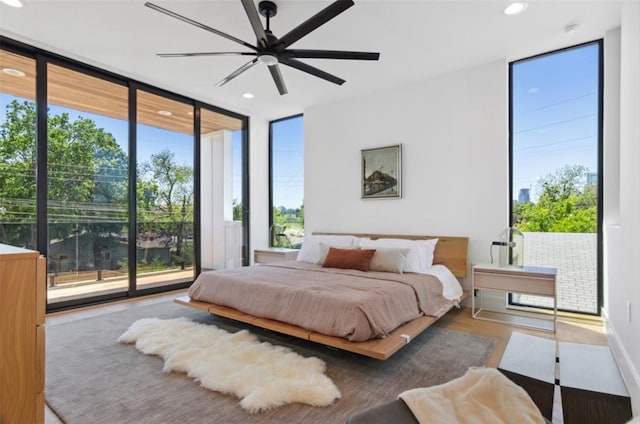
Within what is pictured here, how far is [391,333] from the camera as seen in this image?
8.19 feet

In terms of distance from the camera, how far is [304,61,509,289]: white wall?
399cm

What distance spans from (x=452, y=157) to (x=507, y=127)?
2.24ft

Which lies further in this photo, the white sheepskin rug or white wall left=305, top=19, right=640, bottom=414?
white wall left=305, top=19, right=640, bottom=414

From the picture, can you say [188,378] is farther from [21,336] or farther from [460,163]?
[460,163]

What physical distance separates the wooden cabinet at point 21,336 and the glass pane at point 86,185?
2826 mm

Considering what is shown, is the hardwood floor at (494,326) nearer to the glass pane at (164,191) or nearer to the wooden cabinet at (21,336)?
the glass pane at (164,191)

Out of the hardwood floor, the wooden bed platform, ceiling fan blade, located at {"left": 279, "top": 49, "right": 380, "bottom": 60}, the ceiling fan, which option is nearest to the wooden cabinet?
the wooden bed platform

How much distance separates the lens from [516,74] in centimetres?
402

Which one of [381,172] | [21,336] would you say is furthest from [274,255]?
[21,336]

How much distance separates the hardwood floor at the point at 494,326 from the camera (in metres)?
3.00

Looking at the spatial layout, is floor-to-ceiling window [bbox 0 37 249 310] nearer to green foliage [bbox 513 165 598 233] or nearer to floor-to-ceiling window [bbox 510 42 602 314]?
floor-to-ceiling window [bbox 510 42 602 314]

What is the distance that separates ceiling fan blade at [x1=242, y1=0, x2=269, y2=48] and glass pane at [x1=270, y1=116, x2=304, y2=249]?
3.41 metres

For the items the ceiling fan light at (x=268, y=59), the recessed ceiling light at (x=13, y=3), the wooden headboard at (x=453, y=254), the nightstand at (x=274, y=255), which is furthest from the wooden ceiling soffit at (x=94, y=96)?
the wooden headboard at (x=453, y=254)

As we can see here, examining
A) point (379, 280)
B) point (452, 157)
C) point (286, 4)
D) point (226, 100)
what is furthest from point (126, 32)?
point (452, 157)
